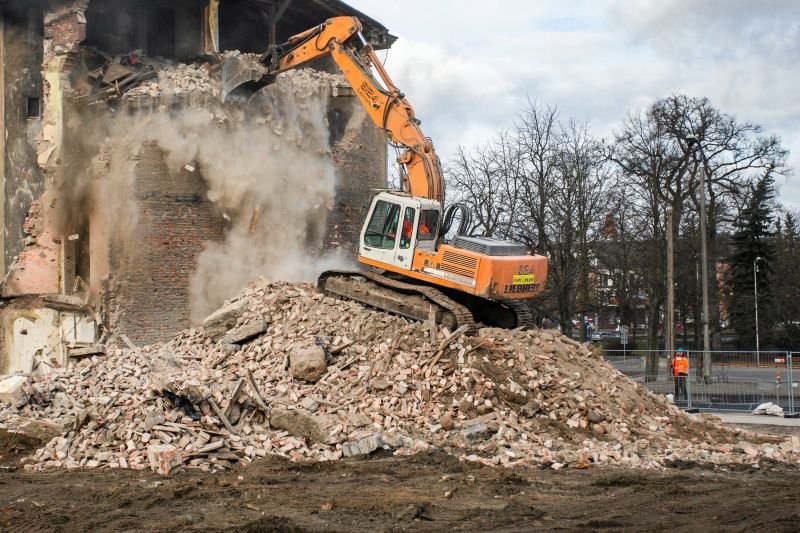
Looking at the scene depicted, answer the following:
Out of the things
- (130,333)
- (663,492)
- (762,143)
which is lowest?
(663,492)

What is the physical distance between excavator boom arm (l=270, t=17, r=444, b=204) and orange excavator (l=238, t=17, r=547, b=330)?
17 millimetres

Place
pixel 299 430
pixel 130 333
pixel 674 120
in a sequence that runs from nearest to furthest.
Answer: pixel 299 430 < pixel 130 333 < pixel 674 120

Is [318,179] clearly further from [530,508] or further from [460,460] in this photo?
[530,508]

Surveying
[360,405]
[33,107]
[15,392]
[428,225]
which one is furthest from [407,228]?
[33,107]

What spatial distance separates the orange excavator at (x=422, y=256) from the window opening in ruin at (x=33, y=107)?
24.0 ft

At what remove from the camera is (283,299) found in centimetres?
1727

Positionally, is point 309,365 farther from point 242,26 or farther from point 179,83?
point 242,26

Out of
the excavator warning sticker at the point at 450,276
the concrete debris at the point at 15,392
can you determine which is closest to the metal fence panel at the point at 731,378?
the excavator warning sticker at the point at 450,276

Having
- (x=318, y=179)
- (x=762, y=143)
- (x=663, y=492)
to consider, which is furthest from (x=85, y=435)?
(x=762, y=143)

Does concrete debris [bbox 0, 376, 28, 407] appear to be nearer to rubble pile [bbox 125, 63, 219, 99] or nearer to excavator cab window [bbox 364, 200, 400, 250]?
excavator cab window [bbox 364, 200, 400, 250]

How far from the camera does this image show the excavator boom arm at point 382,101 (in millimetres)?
16641

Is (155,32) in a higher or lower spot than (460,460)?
higher

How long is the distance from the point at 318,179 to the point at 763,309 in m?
24.6

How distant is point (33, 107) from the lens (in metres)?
21.0
